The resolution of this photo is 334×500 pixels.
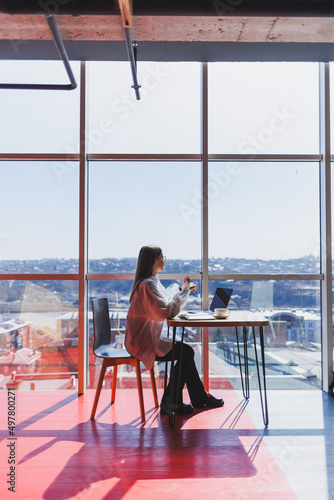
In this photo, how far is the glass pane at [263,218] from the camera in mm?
3574

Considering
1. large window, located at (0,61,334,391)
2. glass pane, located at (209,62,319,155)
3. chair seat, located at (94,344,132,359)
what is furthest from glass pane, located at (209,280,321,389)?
glass pane, located at (209,62,319,155)

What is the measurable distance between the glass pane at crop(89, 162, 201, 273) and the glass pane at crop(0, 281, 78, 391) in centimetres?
48

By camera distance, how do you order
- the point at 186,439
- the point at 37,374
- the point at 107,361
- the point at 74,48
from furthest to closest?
the point at 37,374 < the point at 74,48 < the point at 107,361 < the point at 186,439

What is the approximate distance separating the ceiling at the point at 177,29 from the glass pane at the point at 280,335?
2.18m

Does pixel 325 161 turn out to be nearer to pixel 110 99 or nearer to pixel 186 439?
pixel 110 99

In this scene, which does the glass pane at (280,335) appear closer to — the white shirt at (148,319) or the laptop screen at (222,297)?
the laptop screen at (222,297)

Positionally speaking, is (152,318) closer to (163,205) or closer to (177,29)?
(163,205)

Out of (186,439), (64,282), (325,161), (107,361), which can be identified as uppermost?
(325,161)

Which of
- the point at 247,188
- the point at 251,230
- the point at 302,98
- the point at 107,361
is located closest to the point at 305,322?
the point at 251,230

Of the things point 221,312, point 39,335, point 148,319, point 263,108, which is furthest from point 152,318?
point 263,108

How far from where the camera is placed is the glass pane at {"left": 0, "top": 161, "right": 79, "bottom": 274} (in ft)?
11.6

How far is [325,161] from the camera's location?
355 cm

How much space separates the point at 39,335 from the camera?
3.53m

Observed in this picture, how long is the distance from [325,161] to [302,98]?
696 millimetres
